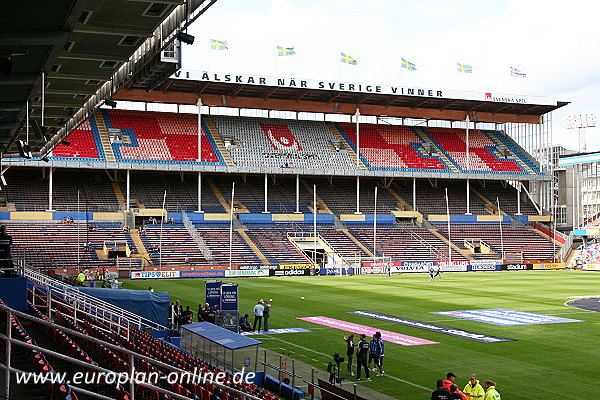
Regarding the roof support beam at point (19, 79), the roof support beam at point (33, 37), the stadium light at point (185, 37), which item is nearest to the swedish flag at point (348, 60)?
the stadium light at point (185, 37)

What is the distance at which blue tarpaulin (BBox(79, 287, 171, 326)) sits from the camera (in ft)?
91.2

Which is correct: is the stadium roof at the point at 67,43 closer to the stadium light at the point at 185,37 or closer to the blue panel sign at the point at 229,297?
the stadium light at the point at 185,37

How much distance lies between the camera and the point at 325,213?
75.8 m

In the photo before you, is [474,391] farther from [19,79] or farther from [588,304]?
[588,304]

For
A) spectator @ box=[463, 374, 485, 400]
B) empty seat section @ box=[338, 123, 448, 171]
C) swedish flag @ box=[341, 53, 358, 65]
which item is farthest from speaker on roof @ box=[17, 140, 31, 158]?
empty seat section @ box=[338, 123, 448, 171]

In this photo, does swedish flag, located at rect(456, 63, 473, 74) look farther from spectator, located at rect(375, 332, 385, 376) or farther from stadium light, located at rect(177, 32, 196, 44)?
stadium light, located at rect(177, 32, 196, 44)

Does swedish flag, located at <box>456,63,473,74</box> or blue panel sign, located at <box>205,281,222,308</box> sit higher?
swedish flag, located at <box>456,63,473,74</box>

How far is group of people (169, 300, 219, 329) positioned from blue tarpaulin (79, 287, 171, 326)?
369 millimetres

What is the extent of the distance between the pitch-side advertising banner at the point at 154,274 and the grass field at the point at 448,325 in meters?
3.77

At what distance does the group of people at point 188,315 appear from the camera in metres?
26.8

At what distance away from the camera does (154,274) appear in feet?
191

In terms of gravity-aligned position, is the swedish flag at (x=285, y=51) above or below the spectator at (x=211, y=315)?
above

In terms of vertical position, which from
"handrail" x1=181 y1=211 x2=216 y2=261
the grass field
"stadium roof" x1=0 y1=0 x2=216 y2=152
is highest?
"stadium roof" x1=0 y1=0 x2=216 y2=152

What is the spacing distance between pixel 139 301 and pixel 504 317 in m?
17.6
